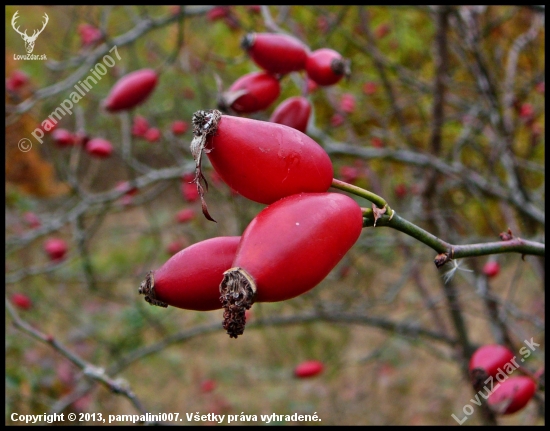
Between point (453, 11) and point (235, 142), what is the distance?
1.66m

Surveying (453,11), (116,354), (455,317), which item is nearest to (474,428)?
(455,317)

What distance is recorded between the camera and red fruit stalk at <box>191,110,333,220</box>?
69cm

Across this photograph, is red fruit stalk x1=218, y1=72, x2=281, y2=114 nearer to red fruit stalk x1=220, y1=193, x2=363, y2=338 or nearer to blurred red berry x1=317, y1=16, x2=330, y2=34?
red fruit stalk x1=220, y1=193, x2=363, y2=338

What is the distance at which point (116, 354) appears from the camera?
2951 millimetres

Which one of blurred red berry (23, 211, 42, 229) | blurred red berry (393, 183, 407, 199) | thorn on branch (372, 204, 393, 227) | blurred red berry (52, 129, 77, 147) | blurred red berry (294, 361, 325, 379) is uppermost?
thorn on branch (372, 204, 393, 227)

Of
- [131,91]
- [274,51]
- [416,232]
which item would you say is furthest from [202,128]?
[131,91]

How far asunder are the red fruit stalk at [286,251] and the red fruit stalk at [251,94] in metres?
0.51

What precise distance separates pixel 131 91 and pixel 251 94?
2.96ft

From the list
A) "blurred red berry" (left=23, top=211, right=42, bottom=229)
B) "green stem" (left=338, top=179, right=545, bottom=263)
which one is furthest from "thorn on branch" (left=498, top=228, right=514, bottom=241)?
"blurred red berry" (left=23, top=211, right=42, bottom=229)

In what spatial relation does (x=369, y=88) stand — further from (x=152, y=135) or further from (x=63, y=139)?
(x=63, y=139)

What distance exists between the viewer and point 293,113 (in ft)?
3.98

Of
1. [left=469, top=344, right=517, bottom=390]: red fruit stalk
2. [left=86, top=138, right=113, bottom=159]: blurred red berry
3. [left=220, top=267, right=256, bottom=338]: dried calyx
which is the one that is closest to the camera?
[left=220, top=267, right=256, bottom=338]: dried calyx

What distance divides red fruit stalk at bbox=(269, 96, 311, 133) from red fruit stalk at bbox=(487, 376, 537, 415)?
0.81m

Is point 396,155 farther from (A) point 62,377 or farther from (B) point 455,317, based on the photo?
(A) point 62,377
